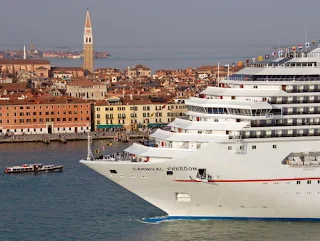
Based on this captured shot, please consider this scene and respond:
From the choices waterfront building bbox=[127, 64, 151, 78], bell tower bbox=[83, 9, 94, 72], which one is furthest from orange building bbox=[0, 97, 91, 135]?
bell tower bbox=[83, 9, 94, 72]

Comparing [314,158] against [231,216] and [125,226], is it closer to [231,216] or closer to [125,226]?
[231,216]

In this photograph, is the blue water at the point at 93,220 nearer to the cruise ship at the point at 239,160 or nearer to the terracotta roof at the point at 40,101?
the cruise ship at the point at 239,160

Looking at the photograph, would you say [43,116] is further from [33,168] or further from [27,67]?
[27,67]

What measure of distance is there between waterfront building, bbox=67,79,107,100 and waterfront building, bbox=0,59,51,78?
2666cm

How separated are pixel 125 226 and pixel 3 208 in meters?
3.92

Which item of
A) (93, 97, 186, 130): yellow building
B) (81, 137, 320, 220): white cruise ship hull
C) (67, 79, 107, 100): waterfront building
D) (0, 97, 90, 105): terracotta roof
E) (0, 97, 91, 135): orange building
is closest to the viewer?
(81, 137, 320, 220): white cruise ship hull

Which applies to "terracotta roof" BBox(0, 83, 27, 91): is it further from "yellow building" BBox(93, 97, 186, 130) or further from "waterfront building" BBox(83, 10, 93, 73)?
"waterfront building" BBox(83, 10, 93, 73)

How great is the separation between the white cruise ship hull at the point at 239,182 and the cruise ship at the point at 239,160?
2 centimetres

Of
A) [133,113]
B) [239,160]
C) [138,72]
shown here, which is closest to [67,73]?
[138,72]

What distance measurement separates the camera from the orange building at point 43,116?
43.2 meters

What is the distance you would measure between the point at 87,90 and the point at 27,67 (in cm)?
3343

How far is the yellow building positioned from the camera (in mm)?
44531

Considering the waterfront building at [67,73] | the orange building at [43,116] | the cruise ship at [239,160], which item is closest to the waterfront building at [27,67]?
the waterfront building at [67,73]

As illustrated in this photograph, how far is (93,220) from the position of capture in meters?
21.1
